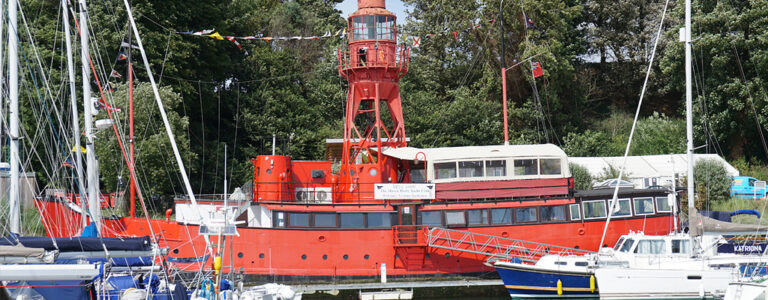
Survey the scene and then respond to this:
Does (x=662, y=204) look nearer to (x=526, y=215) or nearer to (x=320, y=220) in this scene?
(x=526, y=215)

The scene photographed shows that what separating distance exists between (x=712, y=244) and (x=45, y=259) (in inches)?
745

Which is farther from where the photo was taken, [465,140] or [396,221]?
[465,140]

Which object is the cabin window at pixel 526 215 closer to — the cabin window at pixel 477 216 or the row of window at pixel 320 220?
the cabin window at pixel 477 216

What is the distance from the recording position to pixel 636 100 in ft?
173

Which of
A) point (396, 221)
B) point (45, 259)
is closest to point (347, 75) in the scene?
point (396, 221)

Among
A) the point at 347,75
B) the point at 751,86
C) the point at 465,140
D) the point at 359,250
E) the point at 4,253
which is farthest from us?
the point at 465,140

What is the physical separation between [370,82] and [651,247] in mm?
11395

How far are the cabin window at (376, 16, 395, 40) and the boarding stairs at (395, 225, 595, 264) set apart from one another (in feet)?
23.9

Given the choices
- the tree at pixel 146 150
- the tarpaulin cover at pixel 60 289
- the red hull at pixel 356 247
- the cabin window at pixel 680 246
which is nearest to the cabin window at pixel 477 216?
the red hull at pixel 356 247

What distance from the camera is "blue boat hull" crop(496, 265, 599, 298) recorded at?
24.4m

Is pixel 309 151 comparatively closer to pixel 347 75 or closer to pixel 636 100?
pixel 347 75

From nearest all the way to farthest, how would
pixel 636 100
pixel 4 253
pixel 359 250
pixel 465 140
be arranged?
pixel 4 253 → pixel 359 250 → pixel 465 140 → pixel 636 100

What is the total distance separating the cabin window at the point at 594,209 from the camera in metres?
28.2

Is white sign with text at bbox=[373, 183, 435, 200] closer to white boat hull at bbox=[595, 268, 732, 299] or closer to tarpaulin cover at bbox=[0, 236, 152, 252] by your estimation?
white boat hull at bbox=[595, 268, 732, 299]
